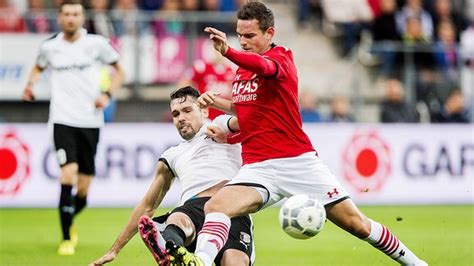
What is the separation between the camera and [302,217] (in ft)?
25.1

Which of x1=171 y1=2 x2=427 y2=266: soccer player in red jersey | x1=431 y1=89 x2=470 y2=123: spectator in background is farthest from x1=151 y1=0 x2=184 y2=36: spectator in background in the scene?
x1=171 y1=2 x2=427 y2=266: soccer player in red jersey

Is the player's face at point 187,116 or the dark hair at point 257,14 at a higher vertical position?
the dark hair at point 257,14

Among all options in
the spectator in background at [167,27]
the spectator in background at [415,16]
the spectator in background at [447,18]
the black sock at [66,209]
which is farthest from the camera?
the spectator in background at [447,18]

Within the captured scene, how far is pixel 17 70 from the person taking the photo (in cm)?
1908

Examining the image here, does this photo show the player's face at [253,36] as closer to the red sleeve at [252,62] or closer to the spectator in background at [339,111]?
the red sleeve at [252,62]

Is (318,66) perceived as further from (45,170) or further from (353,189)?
(45,170)

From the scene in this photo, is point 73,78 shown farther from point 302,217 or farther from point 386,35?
point 386,35

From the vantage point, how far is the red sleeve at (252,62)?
745cm

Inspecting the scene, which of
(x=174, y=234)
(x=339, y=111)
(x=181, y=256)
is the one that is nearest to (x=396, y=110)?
(x=339, y=111)

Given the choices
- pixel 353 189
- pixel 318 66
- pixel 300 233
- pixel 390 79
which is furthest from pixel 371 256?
pixel 318 66

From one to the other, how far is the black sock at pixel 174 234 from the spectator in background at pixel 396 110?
11435mm

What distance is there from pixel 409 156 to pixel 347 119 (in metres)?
1.25

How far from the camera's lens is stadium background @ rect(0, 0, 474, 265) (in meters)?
16.9

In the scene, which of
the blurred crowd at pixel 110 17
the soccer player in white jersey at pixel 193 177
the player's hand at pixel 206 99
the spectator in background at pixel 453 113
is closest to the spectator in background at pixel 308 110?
the blurred crowd at pixel 110 17
